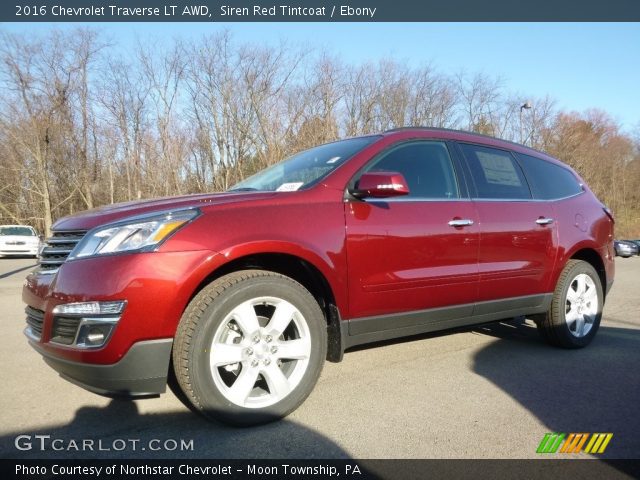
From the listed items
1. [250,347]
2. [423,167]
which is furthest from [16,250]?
[423,167]

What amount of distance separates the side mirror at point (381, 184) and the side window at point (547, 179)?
1.84m

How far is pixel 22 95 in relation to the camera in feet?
84.6

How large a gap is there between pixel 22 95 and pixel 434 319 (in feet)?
98.9

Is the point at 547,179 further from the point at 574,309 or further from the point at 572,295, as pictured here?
the point at 574,309

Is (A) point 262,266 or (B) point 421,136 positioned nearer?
(A) point 262,266

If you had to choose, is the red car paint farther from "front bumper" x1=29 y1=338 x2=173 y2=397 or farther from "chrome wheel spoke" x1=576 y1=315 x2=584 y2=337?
"chrome wheel spoke" x1=576 y1=315 x2=584 y2=337

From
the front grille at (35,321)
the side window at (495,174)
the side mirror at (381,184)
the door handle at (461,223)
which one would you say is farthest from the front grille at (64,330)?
the side window at (495,174)

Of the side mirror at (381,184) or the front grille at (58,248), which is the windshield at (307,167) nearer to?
the side mirror at (381,184)

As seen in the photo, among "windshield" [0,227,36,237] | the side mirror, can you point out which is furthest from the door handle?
"windshield" [0,227,36,237]

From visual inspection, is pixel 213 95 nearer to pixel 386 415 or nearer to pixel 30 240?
pixel 30 240

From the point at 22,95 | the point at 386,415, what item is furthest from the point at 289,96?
the point at 386,415

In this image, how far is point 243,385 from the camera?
8.06 ft

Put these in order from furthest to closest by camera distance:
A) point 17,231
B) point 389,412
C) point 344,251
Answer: point 17,231 < point 344,251 < point 389,412

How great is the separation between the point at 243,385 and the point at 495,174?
8.73ft
